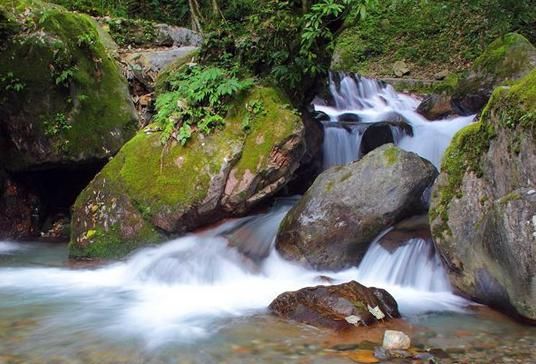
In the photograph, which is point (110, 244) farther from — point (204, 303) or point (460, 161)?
point (460, 161)

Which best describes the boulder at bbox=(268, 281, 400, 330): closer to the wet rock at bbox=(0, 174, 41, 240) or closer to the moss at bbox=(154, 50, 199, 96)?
the moss at bbox=(154, 50, 199, 96)

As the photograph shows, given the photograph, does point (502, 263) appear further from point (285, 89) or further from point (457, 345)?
point (285, 89)

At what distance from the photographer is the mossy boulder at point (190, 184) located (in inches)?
273

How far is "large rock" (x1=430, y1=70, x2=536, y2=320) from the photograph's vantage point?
4.37 m

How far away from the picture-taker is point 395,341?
155 inches

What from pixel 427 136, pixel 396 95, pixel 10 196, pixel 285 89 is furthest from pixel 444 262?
pixel 396 95

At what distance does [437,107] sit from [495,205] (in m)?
6.72

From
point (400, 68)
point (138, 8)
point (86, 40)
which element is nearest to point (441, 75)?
point (400, 68)

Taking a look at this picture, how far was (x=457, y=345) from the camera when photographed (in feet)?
13.4

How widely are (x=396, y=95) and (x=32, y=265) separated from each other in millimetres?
8974

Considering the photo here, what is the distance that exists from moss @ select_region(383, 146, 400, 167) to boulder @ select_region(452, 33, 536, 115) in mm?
4838

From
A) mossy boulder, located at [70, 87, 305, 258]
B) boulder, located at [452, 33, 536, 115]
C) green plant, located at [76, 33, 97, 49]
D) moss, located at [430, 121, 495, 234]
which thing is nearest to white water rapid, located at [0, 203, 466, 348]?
mossy boulder, located at [70, 87, 305, 258]

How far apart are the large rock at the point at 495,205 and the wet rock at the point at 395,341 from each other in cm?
112

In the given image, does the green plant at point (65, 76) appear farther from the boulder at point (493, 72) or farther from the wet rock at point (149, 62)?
the boulder at point (493, 72)
